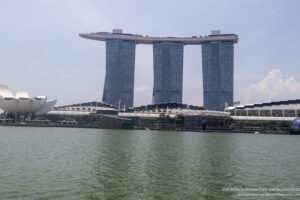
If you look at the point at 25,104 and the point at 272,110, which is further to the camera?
the point at 25,104

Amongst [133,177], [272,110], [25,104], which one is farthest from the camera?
[25,104]

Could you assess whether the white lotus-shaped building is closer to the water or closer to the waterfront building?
the waterfront building

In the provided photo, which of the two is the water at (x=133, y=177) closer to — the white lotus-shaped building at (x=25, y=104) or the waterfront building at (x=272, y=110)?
the waterfront building at (x=272, y=110)

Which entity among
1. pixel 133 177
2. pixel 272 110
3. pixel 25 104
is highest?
pixel 25 104

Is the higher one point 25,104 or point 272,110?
point 25,104

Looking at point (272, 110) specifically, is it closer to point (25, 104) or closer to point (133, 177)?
point (25, 104)

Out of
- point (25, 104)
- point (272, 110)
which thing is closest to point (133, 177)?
point (272, 110)

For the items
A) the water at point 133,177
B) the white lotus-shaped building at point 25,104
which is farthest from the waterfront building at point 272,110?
the water at point 133,177

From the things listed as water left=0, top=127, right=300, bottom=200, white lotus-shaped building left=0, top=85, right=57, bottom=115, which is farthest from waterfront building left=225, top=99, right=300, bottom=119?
water left=0, top=127, right=300, bottom=200
